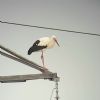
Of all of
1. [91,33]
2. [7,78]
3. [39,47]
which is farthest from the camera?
[91,33]

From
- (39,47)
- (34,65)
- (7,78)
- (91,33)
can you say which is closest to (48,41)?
(39,47)

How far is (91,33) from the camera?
477 cm

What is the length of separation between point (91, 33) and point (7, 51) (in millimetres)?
2204

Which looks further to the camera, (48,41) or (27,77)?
(48,41)

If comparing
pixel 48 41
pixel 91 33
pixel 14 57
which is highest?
pixel 91 33

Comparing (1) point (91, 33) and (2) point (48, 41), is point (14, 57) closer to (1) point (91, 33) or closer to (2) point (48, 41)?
(2) point (48, 41)

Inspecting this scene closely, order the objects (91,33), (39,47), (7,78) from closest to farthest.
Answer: (7,78) → (39,47) → (91,33)

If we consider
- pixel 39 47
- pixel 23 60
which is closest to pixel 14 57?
pixel 23 60

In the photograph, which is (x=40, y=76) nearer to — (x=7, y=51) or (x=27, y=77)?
(x=27, y=77)

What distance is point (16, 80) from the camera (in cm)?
264

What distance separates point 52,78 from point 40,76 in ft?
0.36

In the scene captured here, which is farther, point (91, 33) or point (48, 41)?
point (91, 33)

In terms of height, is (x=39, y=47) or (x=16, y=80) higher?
(x=39, y=47)

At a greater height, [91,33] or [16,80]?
[91,33]
